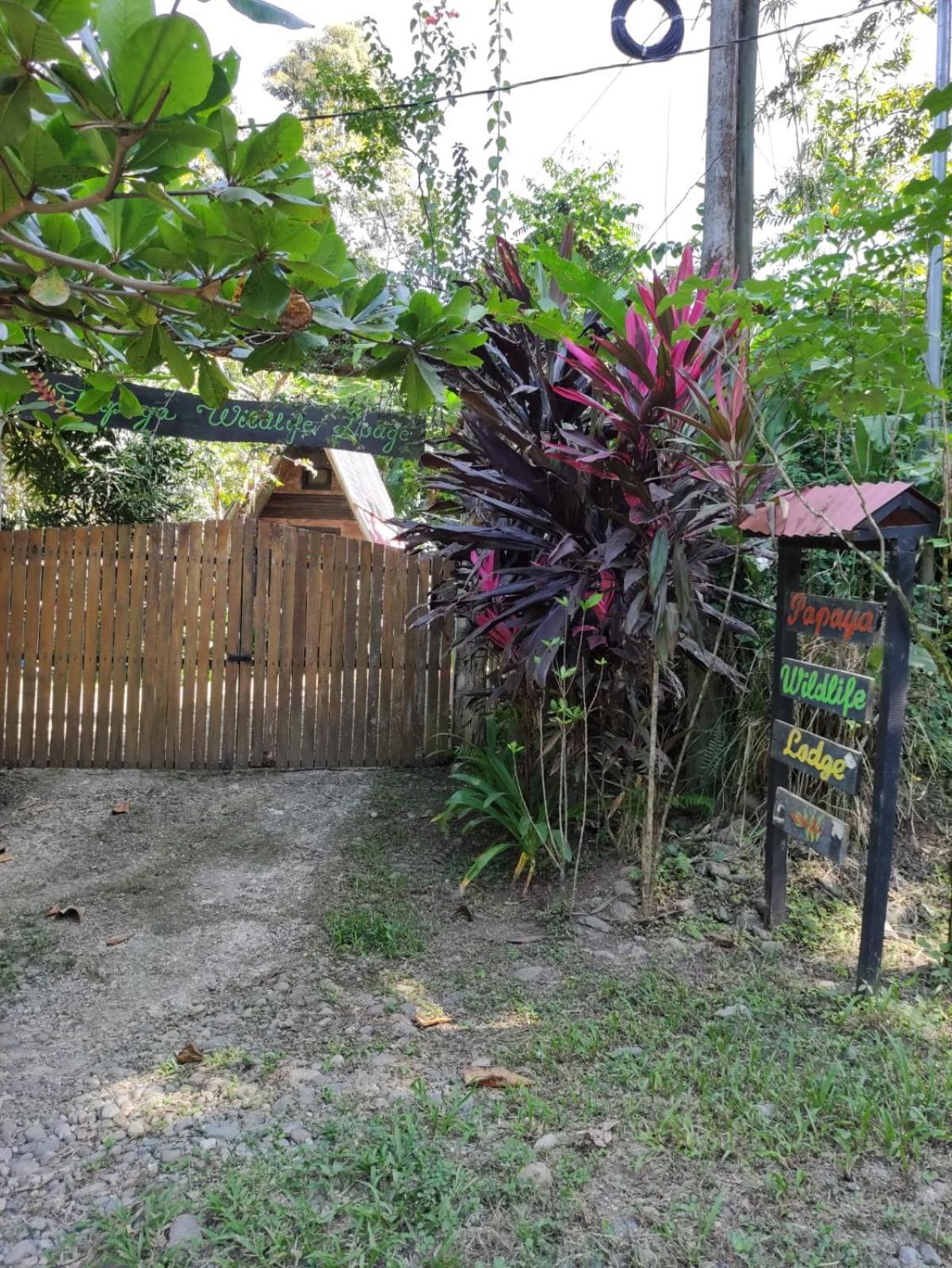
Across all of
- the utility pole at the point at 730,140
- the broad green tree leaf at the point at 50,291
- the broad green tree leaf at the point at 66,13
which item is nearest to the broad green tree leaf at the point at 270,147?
the broad green tree leaf at the point at 66,13

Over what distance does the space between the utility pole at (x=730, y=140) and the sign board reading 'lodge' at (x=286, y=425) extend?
2261mm

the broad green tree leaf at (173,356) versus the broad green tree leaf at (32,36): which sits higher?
the broad green tree leaf at (32,36)

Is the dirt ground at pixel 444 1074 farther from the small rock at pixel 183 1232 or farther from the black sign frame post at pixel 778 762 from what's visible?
the black sign frame post at pixel 778 762

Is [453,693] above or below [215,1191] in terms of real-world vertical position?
above

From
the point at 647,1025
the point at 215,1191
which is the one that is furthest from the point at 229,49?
the point at 647,1025

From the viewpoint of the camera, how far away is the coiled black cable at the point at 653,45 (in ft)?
15.1

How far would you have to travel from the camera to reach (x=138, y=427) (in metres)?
5.46

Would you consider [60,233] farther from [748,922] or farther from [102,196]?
[748,922]

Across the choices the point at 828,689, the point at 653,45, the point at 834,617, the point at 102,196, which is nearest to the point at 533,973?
the point at 828,689

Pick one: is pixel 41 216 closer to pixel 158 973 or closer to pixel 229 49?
pixel 229 49

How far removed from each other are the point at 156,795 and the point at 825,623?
375 cm

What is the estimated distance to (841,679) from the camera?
281cm

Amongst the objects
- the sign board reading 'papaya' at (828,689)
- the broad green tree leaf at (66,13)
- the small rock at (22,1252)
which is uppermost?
the broad green tree leaf at (66,13)

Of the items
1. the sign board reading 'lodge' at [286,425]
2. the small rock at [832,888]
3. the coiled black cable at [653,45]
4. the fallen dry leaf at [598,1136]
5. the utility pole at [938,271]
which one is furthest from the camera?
the sign board reading 'lodge' at [286,425]
